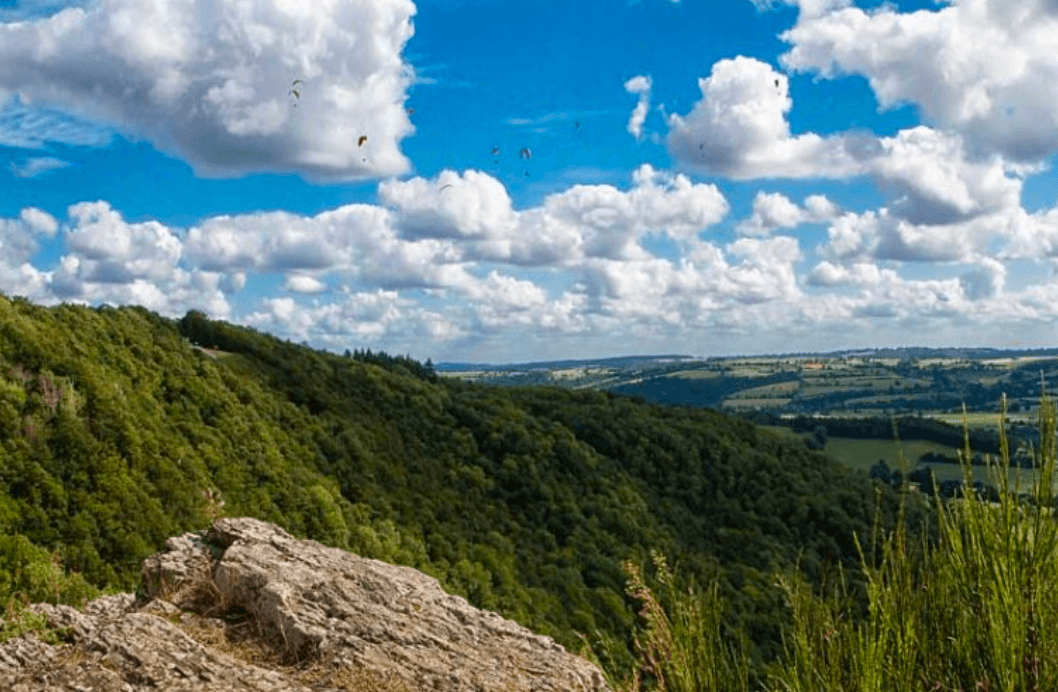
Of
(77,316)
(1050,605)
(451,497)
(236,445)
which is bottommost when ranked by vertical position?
(451,497)

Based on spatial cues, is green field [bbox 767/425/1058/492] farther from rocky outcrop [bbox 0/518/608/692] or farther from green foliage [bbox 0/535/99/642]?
rocky outcrop [bbox 0/518/608/692]

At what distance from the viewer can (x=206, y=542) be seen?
1188 cm

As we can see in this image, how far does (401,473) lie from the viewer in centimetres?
9056

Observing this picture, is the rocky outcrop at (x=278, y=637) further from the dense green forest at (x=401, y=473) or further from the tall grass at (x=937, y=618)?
the tall grass at (x=937, y=618)

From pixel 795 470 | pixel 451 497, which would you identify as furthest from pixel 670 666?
pixel 795 470

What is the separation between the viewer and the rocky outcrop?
8.94m

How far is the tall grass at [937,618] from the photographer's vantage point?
491 cm

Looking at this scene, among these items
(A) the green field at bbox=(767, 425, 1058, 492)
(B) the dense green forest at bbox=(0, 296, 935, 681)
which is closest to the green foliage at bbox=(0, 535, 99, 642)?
(B) the dense green forest at bbox=(0, 296, 935, 681)

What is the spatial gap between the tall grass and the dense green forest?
39cm

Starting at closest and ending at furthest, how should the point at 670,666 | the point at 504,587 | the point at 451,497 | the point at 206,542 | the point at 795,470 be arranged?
the point at 670,666, the point at 206,542, the point at 504,587, the point at 451,497, the point at 795,470

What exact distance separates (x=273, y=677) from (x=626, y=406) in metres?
138

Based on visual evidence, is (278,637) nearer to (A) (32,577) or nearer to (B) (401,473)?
(A) (32,577)

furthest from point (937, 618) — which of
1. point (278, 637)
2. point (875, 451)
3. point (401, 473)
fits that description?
point (875, 451)

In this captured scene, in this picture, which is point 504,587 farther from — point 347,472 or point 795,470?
point 795,470
